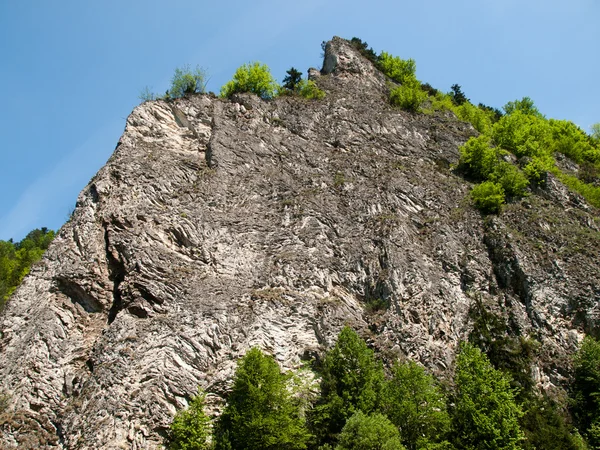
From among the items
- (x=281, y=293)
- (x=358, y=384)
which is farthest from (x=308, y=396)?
(x=281, y=293)

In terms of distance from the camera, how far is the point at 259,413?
19656 mm

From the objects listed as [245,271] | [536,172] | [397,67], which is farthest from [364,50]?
[245,271]

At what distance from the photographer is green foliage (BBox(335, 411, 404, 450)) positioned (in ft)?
59.7

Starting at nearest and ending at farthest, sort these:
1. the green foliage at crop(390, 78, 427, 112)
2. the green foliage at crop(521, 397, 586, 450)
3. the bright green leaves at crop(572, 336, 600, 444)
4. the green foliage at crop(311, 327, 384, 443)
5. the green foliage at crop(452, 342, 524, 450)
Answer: the green foliage at crop(452, 342, 524, 450), the green foliage at crop(311, 327, 384, 443), the green foliage at crop(521, 397, 586, 450), the bright green leaves at crop(572, 336, 600, 444), the green foliage at crop(390, 78, 427, 112)

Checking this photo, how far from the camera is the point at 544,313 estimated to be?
85.8 ft

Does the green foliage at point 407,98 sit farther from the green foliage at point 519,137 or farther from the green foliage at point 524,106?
the green foliage at point 524,106

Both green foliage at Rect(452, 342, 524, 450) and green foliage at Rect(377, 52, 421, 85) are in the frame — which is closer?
green foliage at Rect(452, 342, 524, 450)

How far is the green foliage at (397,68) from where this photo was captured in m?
48.3

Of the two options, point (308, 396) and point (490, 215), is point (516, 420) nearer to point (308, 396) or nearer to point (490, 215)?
point (308, 396)

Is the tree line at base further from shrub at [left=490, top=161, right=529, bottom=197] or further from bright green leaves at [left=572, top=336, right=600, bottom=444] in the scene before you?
shrub at [left=490, top=161, right=529, bottom=197]

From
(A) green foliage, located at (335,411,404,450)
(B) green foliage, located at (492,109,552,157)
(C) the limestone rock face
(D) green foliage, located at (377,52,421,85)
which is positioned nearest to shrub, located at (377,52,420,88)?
(D) green foliage, located at (377,52,421,85)

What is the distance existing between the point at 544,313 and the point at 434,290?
5.69 meters

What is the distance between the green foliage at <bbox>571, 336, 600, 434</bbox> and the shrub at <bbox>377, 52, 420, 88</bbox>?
30332mm

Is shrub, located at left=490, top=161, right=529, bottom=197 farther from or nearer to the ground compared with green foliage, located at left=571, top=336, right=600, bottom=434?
farther from the ground
